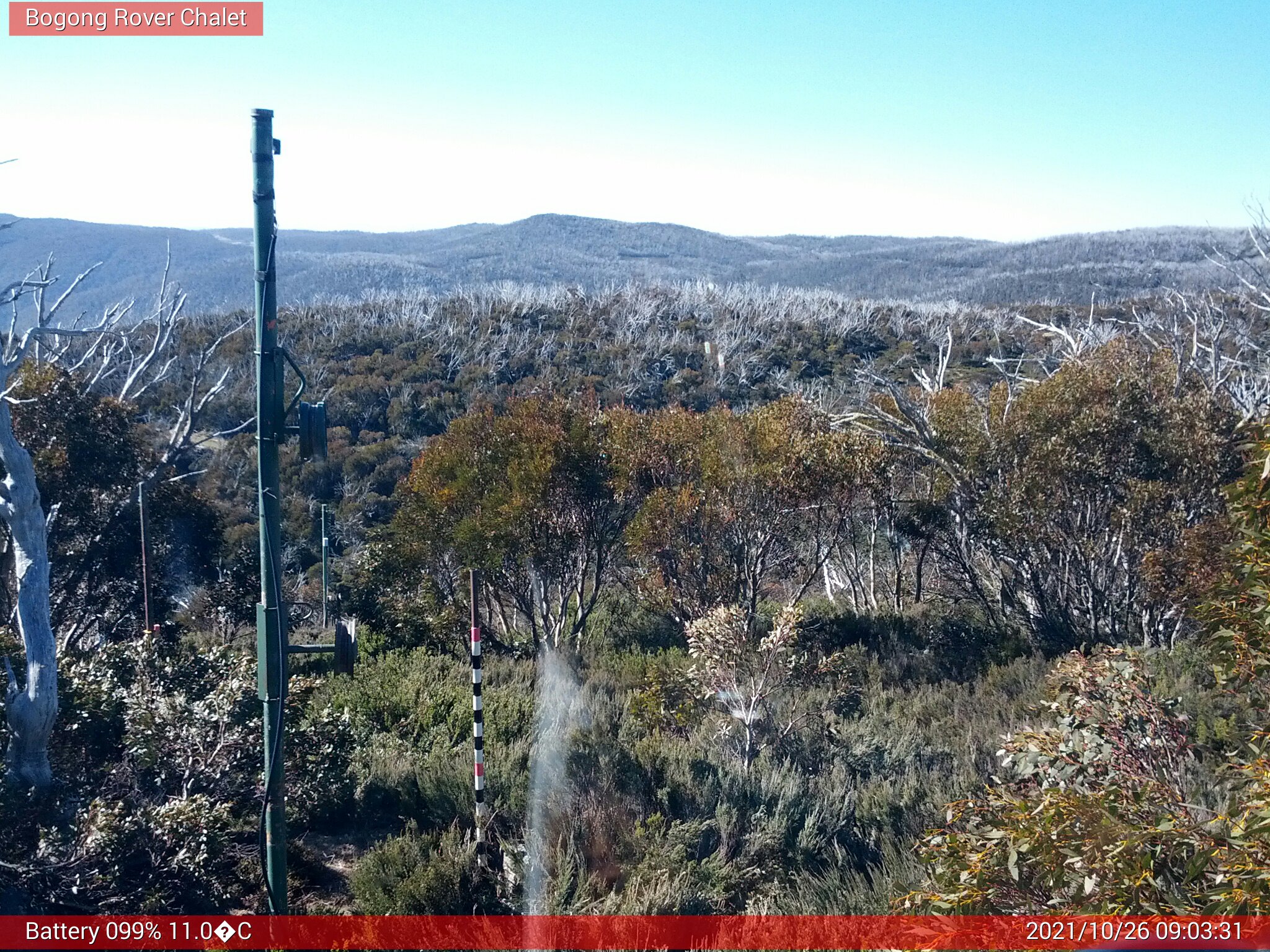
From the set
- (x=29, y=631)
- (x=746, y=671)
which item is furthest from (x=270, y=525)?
(x=746, y=671)

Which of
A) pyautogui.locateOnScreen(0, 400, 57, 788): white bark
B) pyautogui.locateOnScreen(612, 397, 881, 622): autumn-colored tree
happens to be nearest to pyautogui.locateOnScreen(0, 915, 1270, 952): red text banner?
pyautogui.locateOnScreen(0, 400, 57, 788): white bark

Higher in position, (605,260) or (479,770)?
(605,260)

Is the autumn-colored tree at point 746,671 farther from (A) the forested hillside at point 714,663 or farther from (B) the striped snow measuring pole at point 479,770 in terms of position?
(B) the striped snow measuring pole at point 479,770

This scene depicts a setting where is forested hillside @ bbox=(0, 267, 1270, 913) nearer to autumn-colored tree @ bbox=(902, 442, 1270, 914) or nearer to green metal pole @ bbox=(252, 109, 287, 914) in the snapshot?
autumn-colored tree @ bbox=(902, 442, 1270, 914)

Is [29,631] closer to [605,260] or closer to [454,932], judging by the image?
[454,932]

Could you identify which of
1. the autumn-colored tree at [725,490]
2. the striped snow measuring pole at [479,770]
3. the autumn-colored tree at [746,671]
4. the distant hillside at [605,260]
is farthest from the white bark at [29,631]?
the distant hillside at [605,260]

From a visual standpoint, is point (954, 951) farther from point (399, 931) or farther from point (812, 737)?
point (812, 737)
